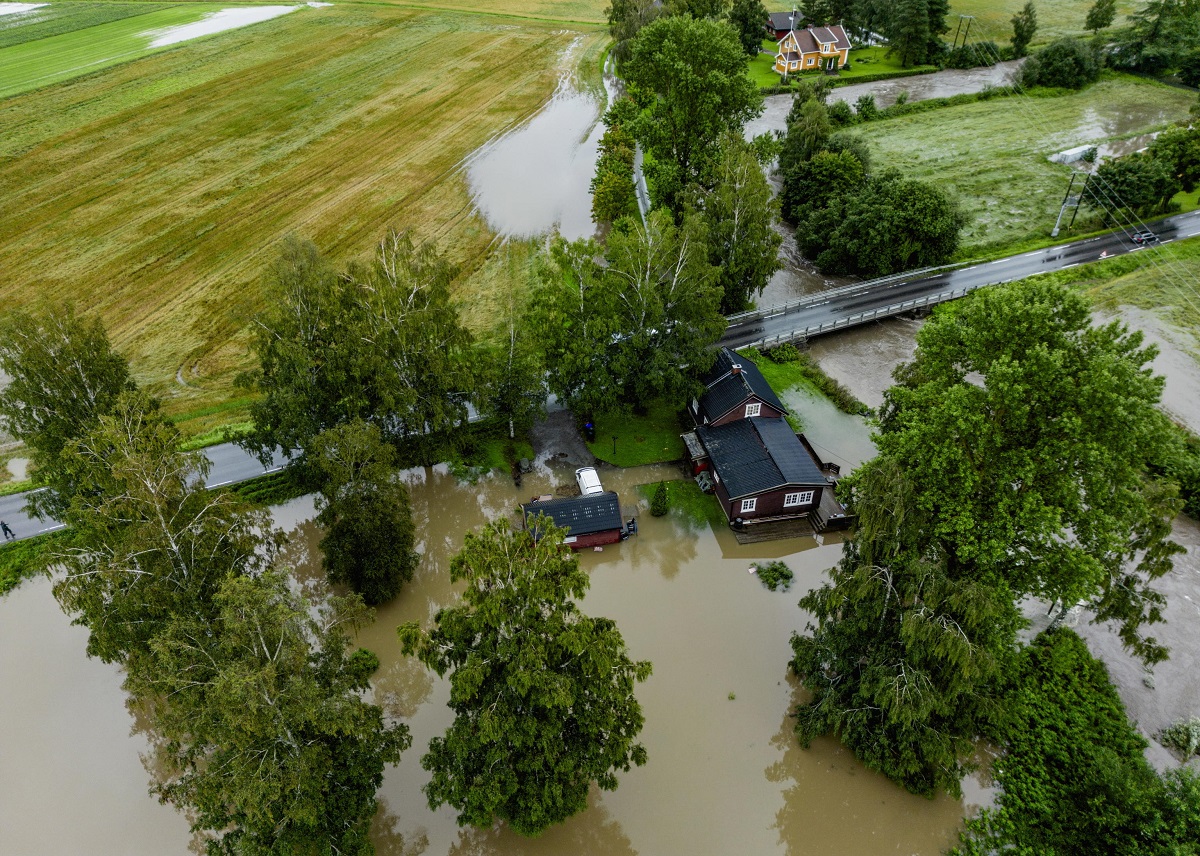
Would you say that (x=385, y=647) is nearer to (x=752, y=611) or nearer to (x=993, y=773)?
(x=752, y=611)

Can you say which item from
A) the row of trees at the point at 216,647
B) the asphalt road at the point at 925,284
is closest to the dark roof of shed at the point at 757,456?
Result: the asphalt road at the point at 925,284

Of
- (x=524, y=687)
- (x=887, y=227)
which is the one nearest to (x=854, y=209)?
(x=887, y=227)

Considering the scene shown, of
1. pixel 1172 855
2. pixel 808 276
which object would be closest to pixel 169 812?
pixel 1172 855

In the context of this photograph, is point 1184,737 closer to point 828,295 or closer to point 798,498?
point 798,498

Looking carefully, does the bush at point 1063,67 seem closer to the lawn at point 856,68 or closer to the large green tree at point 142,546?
the lawn at point 856,68

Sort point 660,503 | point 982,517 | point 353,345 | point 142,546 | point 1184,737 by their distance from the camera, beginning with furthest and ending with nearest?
point 660,503 → point 353,345 → point 1184,737 → point 982,517 → point 142,546

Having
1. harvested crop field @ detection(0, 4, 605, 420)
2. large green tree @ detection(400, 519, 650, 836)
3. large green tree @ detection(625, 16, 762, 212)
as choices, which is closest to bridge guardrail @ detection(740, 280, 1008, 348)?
large green tree @ detection(625, 16, 762, 212)
